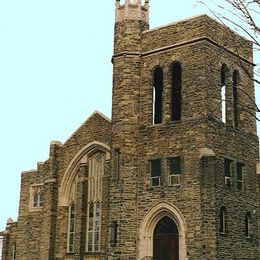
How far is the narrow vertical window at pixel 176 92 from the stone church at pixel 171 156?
49mm

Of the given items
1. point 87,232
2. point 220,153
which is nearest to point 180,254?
point 220,153

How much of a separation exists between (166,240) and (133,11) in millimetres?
11469

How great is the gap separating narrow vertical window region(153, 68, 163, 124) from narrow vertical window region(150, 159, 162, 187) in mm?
2623

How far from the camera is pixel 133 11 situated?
27844 mm

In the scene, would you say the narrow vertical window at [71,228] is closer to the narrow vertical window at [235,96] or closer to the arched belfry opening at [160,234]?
the arched belfry opening at [160,234]

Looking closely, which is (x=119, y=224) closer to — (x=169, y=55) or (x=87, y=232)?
(x=87, y=232)

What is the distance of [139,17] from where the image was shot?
90.8 ft

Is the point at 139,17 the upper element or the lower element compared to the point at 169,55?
upper

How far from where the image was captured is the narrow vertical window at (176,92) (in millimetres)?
26603

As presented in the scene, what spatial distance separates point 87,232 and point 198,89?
10.1 meters

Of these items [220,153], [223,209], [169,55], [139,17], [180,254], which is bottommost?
[180,254]

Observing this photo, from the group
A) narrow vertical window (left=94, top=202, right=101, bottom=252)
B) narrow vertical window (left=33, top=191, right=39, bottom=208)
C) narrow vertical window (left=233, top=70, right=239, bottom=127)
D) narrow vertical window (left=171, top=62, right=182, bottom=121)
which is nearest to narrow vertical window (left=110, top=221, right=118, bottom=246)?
narrow vertical window (left=94, top=202, right=101, bottom=252)

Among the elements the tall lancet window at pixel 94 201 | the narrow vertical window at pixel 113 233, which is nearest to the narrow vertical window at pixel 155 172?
the narrow vertical window at pixel 113 233

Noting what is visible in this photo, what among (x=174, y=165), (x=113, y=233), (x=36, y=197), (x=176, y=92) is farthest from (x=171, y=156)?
(x=36, y=197)
